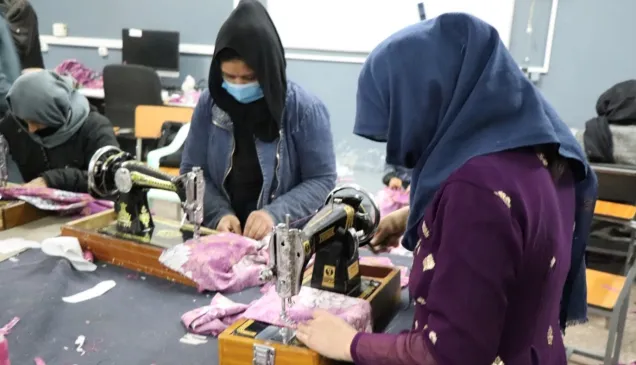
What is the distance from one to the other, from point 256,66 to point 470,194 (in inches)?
46.1

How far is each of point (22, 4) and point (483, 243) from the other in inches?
186

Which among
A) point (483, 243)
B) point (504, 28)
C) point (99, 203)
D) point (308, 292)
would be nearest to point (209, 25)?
point (504, 28)

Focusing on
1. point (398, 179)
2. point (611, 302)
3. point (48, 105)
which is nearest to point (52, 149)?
point (48, 105)

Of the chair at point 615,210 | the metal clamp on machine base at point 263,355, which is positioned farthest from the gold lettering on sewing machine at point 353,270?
the chair at point 615,210

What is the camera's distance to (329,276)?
141cm

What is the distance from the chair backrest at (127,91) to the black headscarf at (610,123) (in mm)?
3366

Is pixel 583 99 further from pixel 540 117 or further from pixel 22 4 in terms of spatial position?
pixel 22 4

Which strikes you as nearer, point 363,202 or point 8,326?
point 8,326

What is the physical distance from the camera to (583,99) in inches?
176

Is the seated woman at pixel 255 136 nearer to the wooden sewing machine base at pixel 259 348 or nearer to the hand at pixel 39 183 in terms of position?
the hand at pixel 39 183

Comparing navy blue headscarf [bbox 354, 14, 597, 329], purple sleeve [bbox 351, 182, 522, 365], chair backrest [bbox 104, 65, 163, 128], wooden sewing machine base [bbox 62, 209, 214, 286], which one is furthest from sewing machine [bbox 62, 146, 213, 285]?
chair backrest [bbox 104, 65, 163, 128]

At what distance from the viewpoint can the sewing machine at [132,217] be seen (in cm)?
172

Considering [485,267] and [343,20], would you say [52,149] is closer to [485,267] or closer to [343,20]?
[485,267]

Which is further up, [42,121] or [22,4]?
[22,4]
